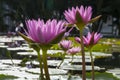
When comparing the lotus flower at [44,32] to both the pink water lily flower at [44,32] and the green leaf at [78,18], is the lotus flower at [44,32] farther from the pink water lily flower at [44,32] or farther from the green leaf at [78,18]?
the green leaf at [78,18]

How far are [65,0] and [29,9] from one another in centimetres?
244

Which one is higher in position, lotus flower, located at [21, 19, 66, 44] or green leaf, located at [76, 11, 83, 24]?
green leaf, located at [76, 11, 83, 24]

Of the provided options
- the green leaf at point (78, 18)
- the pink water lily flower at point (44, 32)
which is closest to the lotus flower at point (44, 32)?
the pink water lily flower at point (44, 32)

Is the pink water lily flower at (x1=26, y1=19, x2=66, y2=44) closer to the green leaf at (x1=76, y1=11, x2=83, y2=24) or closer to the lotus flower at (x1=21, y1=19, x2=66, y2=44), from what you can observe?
the lotus flower at (x1=21, y1=19, x2=66, y2=44)

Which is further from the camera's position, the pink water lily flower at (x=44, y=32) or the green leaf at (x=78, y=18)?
the green leaf at (x=78, y=18)

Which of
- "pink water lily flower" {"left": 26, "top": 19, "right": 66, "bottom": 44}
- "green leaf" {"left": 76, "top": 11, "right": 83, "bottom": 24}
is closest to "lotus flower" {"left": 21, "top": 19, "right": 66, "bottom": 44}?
"pink water lily flower" {"left": 26, "top": 19, "right": 66, "bottom": 44}

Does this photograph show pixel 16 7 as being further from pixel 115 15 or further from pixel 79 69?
pixel 79 69

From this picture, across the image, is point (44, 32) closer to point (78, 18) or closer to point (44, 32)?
point (44, 32)

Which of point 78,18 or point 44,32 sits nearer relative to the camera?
point 44,32

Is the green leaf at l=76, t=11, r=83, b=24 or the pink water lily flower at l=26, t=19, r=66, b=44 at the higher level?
the green leaf at l=76, t=11, r=83, b=24

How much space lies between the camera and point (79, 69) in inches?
106

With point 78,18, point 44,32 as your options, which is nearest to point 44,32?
point 44,32

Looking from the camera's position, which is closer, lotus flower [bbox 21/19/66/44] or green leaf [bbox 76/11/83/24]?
lotus flower [bbox 21/19/66/44]

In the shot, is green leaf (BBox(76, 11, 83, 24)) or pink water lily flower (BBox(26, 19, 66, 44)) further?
green leaf (BBox(76, 11, 83, 24))
